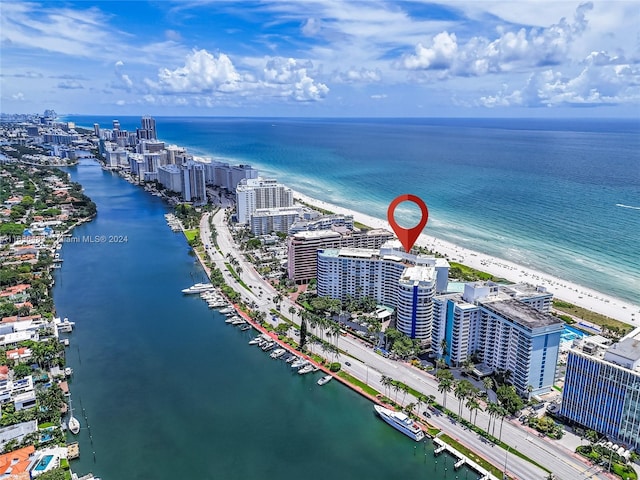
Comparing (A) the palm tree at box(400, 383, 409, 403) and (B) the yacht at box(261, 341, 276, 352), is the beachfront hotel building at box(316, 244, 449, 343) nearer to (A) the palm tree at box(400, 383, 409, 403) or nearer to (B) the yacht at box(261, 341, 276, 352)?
(A) the palm tree at box(400, 383, 409, 403)

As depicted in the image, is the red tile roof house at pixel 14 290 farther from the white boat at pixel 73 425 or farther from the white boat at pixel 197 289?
the white boat at pixel 73 425

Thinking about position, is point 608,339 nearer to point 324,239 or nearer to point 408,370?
point 408,370

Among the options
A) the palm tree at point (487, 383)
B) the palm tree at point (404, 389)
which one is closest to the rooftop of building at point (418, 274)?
the palm tree at point (404, 389)

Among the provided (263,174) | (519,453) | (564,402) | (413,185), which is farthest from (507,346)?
(263,174)

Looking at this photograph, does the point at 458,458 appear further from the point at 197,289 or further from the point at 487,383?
the point at 197,289

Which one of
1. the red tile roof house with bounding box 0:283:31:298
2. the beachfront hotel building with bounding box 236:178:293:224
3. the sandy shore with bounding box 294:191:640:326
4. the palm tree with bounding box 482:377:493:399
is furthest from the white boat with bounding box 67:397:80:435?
the beachfront hotel building with bounding box 236:178:293:224

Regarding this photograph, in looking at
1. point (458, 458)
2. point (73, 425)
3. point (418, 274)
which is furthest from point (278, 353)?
point (458, 458)
